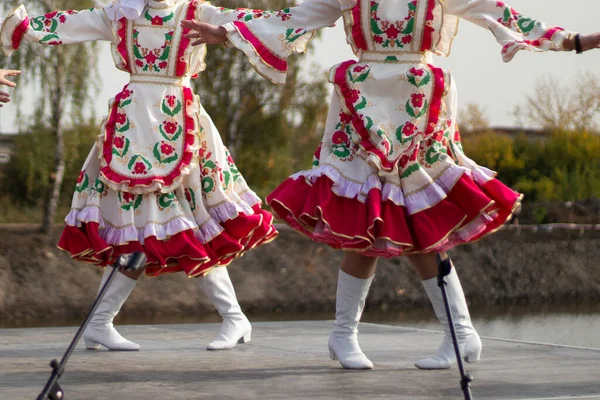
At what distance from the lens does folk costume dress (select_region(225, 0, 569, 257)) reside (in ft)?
14.1

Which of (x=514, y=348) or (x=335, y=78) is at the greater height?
(x=335, y=78)

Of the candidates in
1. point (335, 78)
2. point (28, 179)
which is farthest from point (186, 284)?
point (335, 78)

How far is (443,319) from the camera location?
4344 millimetres

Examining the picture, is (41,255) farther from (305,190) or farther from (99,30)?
(305,190)

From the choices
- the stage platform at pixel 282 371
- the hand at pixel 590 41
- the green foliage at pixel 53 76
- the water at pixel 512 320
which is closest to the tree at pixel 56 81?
the green foliage at pixel 53 76

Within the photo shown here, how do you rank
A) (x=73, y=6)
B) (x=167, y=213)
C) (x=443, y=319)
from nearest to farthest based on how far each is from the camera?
1. (x=443, y=319)
2. (x=167, y=213)
3. (x=73, y=6)

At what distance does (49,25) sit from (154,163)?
80cm

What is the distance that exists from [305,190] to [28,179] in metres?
11.6

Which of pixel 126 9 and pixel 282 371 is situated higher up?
pixel 126 9

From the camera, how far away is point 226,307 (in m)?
5.27

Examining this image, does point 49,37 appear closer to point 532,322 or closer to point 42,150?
point 532,322

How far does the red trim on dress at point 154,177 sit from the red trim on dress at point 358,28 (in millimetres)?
1007

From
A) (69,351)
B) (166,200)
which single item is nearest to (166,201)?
(166,200)

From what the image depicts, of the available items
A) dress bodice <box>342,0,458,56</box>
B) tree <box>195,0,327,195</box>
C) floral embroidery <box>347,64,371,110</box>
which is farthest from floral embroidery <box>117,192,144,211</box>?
tree <box>195,0,327,195</box>
